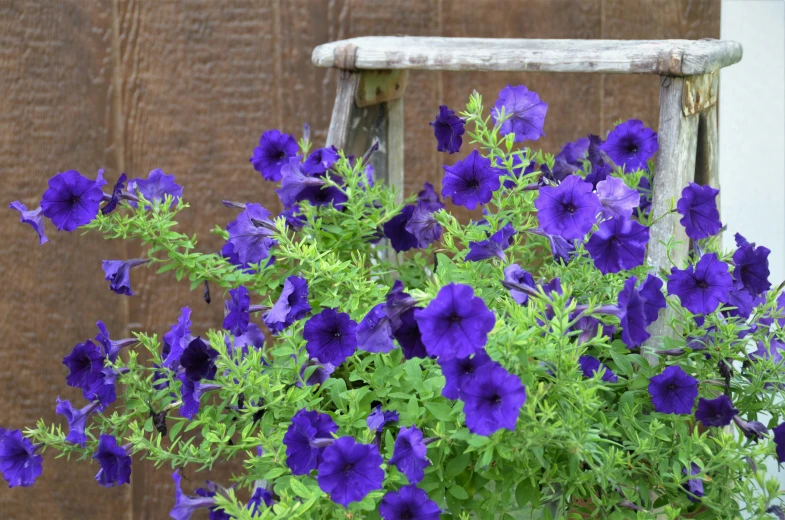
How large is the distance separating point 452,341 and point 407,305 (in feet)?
0.31

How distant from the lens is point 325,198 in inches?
50.7

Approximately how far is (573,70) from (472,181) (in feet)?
0.75

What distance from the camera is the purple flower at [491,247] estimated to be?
1.05 meters

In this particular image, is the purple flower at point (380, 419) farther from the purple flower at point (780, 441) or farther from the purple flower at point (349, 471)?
the purple flower at point (780, 441)

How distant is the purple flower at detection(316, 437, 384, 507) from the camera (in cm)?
89

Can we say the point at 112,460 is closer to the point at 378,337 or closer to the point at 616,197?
the point at 378,337

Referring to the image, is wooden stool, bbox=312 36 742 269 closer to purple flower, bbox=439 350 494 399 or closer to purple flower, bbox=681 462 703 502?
purple flower, bbox=681 462 703 502

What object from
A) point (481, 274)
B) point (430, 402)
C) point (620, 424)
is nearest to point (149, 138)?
point (481, 274)

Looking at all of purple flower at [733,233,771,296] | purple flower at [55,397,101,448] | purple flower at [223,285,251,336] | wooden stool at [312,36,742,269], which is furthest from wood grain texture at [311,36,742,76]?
purple flower at [55,397,101,448]

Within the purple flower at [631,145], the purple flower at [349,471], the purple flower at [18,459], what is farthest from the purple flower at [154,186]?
the purple flower at [631,145]

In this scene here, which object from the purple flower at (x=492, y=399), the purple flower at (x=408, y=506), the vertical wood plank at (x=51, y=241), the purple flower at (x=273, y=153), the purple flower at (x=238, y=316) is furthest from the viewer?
the vertical wood plank at (x=51, y=241)

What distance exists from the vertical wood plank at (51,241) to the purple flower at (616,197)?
1.16 m

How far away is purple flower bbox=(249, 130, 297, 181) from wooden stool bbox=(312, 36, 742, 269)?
9 centimetres

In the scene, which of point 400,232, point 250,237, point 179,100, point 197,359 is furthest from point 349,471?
point 179,100
